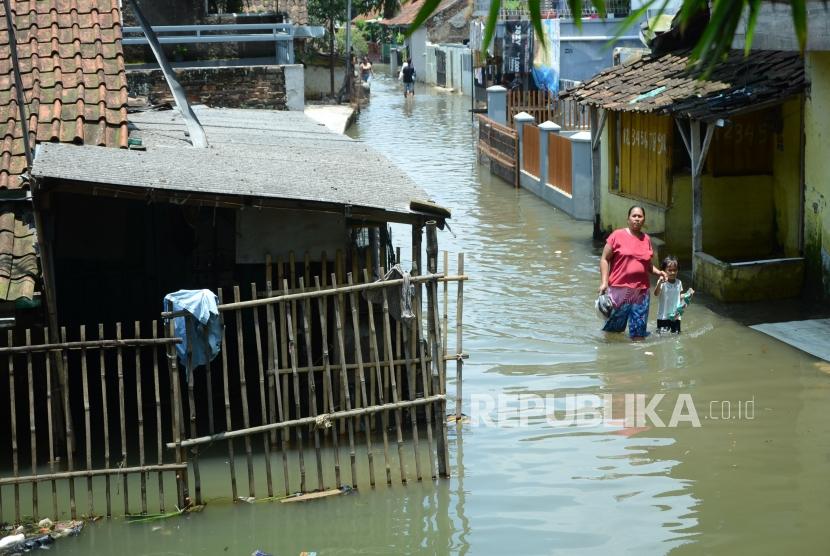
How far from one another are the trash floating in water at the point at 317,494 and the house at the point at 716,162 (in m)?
6.72

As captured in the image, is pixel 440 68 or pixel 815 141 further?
pixel 440 68

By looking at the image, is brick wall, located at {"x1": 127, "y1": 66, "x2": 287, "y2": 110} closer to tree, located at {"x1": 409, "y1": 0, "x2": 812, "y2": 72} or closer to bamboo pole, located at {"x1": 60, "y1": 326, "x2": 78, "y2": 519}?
bamboo pole, located at {"x1": 60, "y1": 326, "x2": 78, "y2": 519}

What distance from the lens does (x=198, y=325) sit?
7.49 meters

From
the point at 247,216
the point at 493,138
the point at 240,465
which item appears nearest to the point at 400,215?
the point at 247,216

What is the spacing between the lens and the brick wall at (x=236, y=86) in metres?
18.5

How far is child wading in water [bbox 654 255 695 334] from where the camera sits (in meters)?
11.7

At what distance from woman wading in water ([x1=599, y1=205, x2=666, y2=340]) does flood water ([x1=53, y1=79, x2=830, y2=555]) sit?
0.93 feet

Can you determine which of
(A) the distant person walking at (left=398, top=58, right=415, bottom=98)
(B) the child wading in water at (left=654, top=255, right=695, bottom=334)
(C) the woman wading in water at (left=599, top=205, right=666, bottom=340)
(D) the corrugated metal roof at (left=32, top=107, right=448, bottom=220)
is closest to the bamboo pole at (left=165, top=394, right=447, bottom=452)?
(D) the corrugated metal roof at (left=32, top=107, right=448, bottom=220)

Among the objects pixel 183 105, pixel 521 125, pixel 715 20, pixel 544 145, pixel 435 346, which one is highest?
pixel 715 20

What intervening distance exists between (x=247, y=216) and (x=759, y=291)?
6741 millimetres

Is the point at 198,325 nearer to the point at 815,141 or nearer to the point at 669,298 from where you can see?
the point at 669,298

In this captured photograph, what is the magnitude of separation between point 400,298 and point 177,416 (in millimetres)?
1741

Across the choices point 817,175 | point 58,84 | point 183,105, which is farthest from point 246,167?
point 817,175

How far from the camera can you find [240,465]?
27.9 feet
